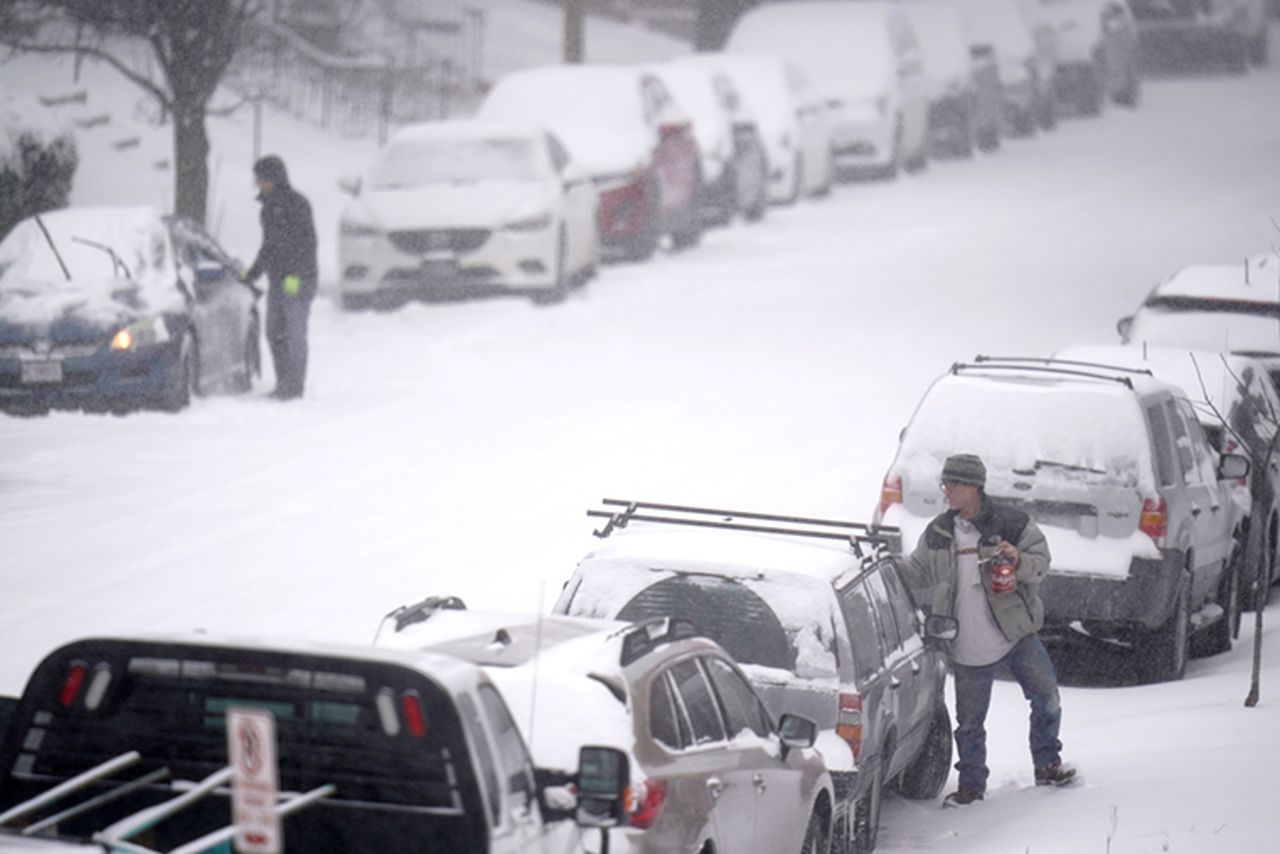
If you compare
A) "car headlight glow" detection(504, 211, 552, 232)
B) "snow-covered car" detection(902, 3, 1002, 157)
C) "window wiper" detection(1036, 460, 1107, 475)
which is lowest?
"window wiper" detection(1036, 460, 1107, 475)

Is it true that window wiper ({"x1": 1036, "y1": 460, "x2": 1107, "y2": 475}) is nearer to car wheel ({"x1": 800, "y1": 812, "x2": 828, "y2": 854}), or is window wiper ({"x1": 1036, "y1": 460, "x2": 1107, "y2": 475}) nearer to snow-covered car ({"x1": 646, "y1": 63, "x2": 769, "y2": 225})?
car wheel ({"x1": 800, "y1": 812, "x2": 828, "y2": 854})

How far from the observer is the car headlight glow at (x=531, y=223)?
23.1 metres

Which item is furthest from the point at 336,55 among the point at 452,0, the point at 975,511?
the point at 975,511

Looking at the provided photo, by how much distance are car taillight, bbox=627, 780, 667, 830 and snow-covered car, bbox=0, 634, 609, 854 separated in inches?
27.7

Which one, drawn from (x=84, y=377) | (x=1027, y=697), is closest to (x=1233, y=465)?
(x=1027, y=697)

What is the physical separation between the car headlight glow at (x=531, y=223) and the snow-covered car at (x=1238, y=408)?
904cm

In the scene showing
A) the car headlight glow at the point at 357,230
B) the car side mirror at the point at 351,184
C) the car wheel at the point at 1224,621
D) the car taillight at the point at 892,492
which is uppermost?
the car side mirror at the point at 351,184

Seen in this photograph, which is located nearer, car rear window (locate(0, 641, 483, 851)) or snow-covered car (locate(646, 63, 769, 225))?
car rear window (locate(0, 641, 483, 851))

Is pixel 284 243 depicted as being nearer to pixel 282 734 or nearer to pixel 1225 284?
pixel 1225 284

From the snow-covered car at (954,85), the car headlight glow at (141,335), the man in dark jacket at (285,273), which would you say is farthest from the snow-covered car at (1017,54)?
the car headlight glow at (141,335)

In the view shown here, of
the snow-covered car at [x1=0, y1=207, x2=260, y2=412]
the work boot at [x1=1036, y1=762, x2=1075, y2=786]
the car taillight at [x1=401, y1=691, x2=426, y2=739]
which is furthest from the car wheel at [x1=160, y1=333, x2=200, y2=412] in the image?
the car taillight at [x1=401, y1=691, x2=426, y2=739]

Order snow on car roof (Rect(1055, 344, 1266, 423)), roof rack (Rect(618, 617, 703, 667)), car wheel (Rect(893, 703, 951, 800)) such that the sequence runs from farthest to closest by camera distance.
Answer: snow on car roof (Rect(1055, 344, 1266, 423))
car wheel (Rect(893, 703, 951, 800))
roof rack (Rect(618, 617, 703, 667))

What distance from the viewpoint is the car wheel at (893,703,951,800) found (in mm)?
10594

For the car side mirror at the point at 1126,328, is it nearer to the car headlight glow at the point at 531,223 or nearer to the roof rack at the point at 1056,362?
the roof rack at the point at 1056,362
